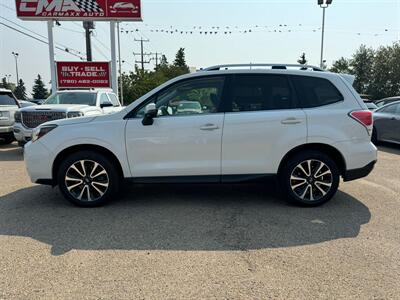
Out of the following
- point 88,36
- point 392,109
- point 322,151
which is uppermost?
point 88,36

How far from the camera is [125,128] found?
→ 4.78 metres

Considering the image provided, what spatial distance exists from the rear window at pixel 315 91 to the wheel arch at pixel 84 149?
2.74m

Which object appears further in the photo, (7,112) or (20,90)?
(20,90)

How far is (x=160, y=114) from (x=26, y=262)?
243 cm

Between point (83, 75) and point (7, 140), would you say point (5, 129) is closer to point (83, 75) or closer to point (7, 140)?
point (7, 140)

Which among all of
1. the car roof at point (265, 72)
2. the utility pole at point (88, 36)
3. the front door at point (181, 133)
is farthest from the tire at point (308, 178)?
the utility pole at point (88, 36)

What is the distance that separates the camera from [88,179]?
16.2 feet

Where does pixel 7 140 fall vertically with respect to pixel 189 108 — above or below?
below

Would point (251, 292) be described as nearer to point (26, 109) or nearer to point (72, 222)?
point (72, 222)

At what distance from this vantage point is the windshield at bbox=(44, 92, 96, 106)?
35.0 ft

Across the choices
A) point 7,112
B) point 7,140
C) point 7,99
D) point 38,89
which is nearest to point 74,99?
point 7,112

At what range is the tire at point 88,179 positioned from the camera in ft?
16.0

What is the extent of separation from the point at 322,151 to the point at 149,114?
2481 mm

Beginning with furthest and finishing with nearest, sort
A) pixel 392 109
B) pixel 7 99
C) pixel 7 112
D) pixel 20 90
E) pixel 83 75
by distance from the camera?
pixel 20 90
pixel 83 75
pixel 7 99
pixel 392 109
pixel 7 112
